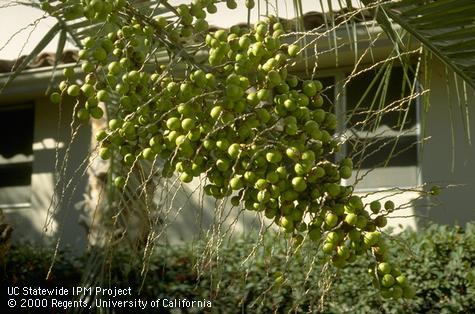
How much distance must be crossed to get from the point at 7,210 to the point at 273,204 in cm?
755

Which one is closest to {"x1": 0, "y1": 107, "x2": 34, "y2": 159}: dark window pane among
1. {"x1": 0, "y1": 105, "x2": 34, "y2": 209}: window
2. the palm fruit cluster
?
{"x1": 0, "y1": 105, "x2": 34, "y2": 209}: window

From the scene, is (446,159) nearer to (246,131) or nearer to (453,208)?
(453,208)

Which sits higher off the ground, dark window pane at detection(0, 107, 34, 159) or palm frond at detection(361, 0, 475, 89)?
dark window pane at detection(0, 107, 34, 159)

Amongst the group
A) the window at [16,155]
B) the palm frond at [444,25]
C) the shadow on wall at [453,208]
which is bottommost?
the palm frond at [444,25]

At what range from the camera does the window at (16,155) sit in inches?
358

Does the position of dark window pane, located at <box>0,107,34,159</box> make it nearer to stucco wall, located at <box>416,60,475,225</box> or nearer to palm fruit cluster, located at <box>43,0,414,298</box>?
stucco wall, located at <box>416,60,475,225</box>

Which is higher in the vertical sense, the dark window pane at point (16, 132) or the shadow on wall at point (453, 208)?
the dark window pane at point (16, 132)

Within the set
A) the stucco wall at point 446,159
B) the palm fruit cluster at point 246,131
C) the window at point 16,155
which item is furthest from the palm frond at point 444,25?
the window at point 16,155

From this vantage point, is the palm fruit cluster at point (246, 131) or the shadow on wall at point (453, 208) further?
the shadow on wall at point (453, 208)

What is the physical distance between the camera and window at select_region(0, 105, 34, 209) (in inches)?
358

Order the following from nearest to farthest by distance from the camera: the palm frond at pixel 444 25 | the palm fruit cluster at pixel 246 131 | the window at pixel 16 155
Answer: the palm fruit cluster at pixel 246 131
the palm frond at pixel 444 25
the window at pixel 16 155

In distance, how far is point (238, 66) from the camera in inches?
77.5

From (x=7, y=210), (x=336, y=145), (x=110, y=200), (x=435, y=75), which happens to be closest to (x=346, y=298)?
(x=435, y=75)

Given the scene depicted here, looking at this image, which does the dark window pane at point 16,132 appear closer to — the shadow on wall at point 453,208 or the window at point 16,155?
the window at point 16,155
